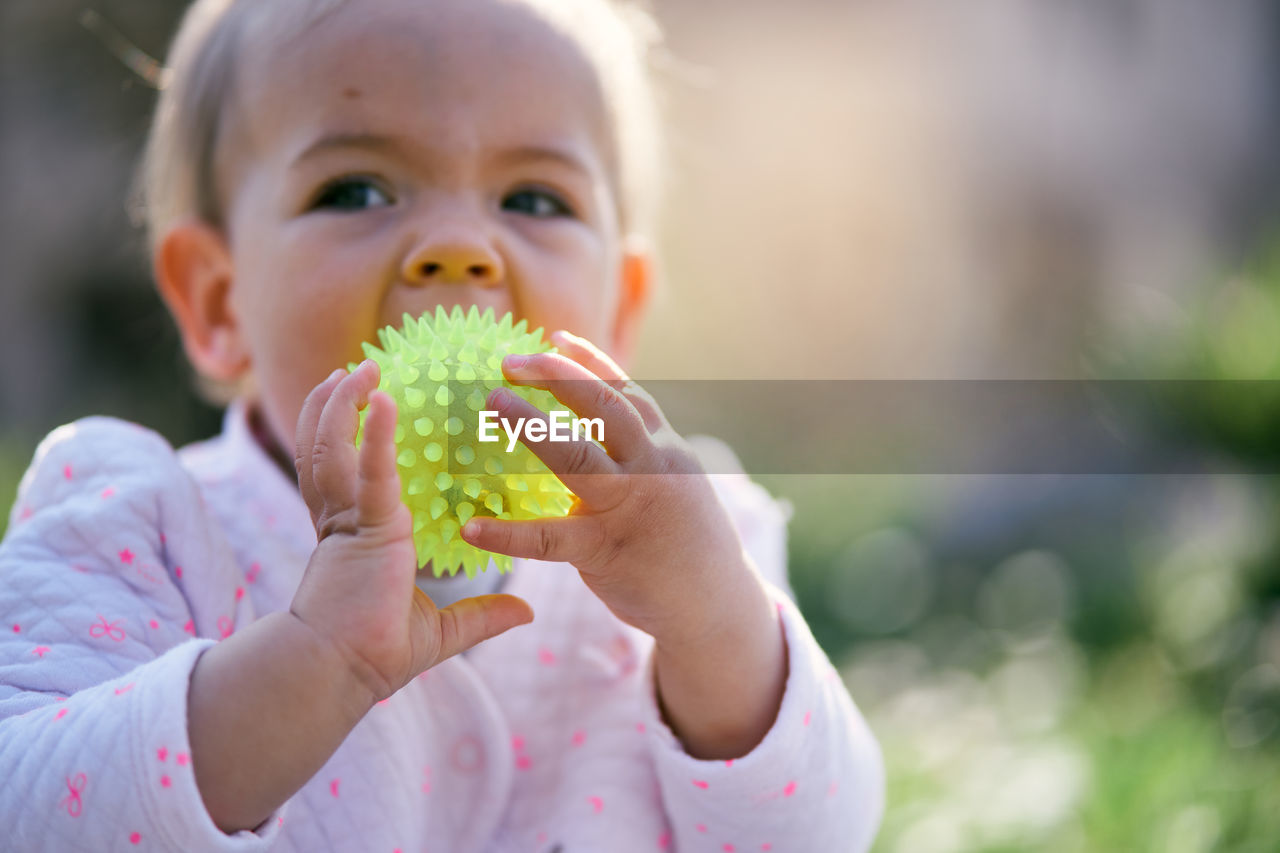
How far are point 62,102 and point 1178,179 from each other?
4.60m

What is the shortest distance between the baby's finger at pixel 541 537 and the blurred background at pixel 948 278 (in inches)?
64.8

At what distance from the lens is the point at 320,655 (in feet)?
2.48

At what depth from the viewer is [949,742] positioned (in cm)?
216

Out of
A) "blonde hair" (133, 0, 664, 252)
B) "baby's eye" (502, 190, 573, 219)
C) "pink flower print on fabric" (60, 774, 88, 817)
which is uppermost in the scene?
"blonde hair" (133, 0, 664, 252)

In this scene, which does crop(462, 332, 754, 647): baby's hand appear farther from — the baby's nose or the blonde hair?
the blonde hair

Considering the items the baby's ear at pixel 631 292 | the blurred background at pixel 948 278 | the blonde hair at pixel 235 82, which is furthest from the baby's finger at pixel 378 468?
the blurred background at pixel 948 278

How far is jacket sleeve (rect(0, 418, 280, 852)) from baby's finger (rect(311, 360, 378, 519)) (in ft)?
0.57

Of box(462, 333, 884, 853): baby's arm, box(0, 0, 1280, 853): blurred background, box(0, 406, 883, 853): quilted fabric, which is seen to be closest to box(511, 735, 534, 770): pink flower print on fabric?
box(0, 406, 883, 853): quilted fabric

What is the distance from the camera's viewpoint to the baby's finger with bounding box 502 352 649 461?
79 cm

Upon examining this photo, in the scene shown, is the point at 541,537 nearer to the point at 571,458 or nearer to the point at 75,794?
the point at 571,458

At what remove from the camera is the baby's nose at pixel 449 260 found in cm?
107

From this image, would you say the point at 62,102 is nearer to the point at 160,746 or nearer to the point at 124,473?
the point at 124,473

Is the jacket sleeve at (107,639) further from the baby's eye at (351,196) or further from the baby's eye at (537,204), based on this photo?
the baby's eye at (537,204)

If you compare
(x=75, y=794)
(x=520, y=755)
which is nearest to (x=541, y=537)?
(x=75, y=794)
